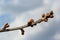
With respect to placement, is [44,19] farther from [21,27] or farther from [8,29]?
[8,29]

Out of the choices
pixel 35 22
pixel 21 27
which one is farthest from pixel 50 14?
pixel 21 27

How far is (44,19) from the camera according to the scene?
8.01 meters

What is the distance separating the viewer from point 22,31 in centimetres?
901

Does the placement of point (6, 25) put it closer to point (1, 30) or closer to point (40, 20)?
point (1, 30)

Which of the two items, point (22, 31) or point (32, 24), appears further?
point (22, 31)

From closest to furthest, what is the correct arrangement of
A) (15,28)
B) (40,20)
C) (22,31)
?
(40,20) → (15,28) → (22,31)

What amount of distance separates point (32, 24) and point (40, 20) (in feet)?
1.67

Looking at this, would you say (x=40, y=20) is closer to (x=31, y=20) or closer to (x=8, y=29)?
(x=31, y=20)

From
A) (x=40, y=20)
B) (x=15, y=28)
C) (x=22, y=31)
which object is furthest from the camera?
(x=22, y=31)

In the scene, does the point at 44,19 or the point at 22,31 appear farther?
Answer: the point at 22,31

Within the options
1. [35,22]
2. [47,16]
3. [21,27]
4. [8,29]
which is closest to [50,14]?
[47,16]

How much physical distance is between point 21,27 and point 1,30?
1.03 metres

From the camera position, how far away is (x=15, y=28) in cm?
843

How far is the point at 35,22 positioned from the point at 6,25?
4.86 ft
